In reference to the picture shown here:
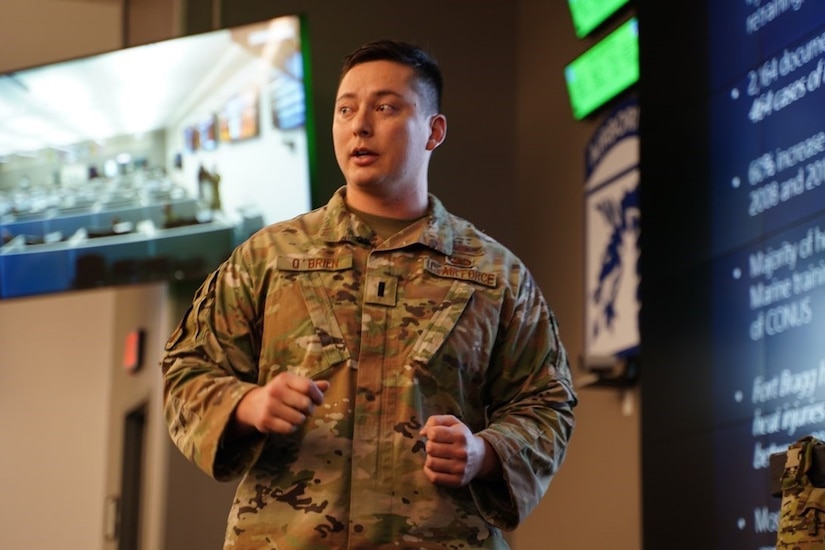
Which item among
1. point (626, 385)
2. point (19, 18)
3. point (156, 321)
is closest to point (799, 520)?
point (626, 385)

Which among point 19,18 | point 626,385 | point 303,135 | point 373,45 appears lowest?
point 626,385

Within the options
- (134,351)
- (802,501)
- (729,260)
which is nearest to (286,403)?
(802,501)

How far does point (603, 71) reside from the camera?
4.63 meters

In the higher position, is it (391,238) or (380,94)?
(380,94)

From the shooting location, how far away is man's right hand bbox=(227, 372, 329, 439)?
1.45 m

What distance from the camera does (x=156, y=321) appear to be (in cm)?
534

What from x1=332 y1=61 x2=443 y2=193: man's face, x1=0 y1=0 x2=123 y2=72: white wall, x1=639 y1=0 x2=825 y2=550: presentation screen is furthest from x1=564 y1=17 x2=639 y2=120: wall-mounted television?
x1=332 y1=61 x2=443 y2=193: man's face

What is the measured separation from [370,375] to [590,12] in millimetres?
3407

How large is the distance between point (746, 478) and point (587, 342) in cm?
177

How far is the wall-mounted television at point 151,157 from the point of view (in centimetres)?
472

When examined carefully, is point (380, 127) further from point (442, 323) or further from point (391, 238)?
point (442, 323)

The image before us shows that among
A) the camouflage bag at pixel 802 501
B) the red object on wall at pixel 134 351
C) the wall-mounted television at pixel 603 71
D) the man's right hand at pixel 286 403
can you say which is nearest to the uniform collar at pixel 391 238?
the man's right hand at pixel 286 403

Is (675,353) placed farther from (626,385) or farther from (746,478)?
(626,385)

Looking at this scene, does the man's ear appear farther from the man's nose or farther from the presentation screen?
the presentation screen
